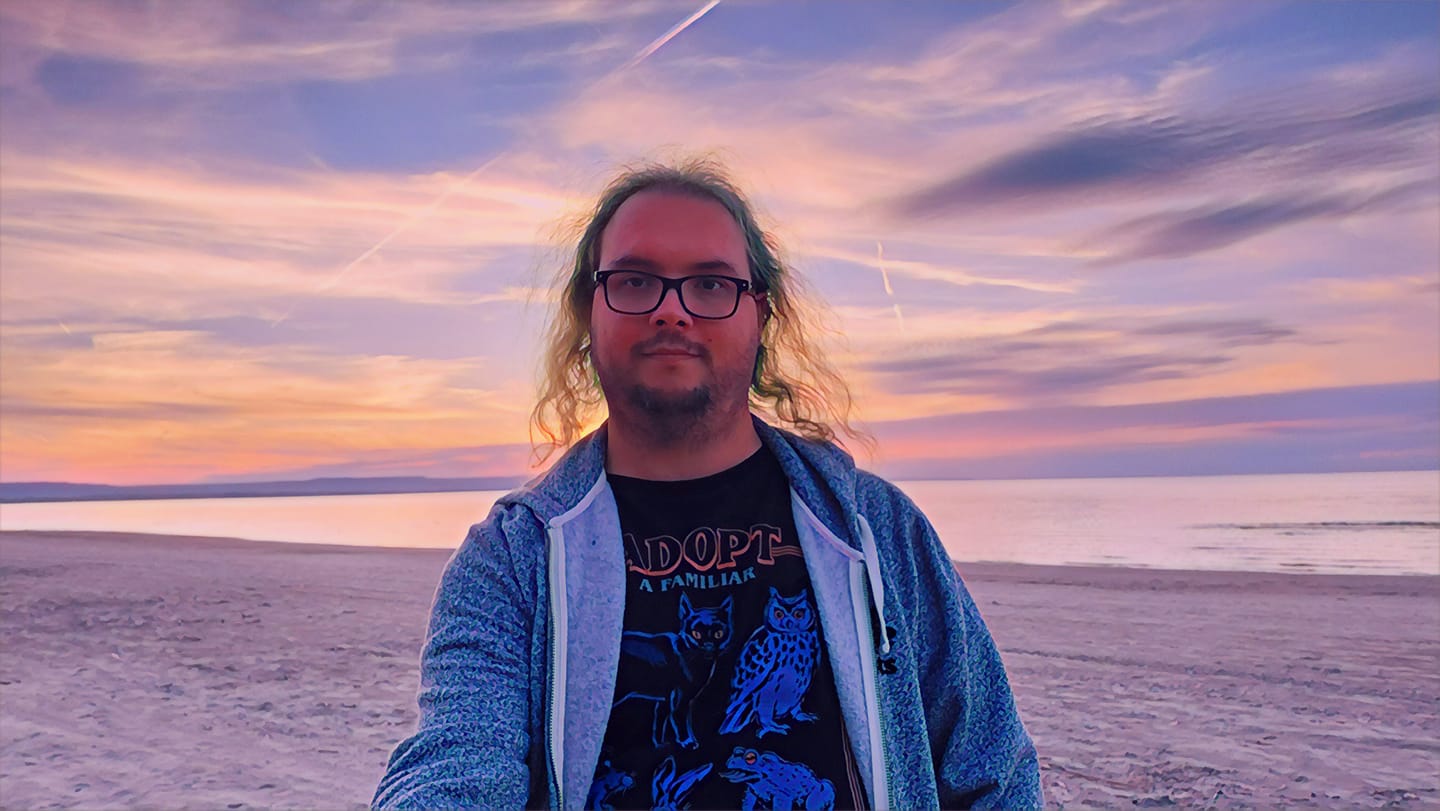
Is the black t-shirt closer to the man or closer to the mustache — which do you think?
the man

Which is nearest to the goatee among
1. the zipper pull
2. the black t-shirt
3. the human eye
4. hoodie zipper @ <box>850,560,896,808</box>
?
the black t-shirt

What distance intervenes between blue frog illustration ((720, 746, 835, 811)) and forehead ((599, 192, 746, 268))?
3.49ft

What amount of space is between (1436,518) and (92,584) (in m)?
34.9

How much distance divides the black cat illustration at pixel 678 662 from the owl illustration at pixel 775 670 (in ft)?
0.21

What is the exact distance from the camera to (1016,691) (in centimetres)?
726

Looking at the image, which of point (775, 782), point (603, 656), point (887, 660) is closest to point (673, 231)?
point (603, 656)

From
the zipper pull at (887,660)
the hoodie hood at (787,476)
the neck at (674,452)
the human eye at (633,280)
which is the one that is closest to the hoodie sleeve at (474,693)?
the hoodie hood at (787,476)

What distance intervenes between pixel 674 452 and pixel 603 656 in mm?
505

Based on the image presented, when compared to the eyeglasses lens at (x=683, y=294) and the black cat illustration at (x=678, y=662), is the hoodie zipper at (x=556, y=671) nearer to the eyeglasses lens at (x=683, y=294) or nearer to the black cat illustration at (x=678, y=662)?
the black cat illustration at (x=678, y=662)

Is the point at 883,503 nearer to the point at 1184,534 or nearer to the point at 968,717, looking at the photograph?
the point at 968,717

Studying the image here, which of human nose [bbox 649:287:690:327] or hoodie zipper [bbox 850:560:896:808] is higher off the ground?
human nose [bbox 649:287:690:327]

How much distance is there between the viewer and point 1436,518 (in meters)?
29.7

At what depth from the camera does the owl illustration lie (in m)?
1.93

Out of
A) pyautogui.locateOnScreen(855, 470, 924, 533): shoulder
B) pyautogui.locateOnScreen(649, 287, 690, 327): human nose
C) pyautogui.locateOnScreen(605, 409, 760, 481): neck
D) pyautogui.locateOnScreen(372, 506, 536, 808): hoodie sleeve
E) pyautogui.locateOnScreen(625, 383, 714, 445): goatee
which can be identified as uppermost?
pyautogui.locateOnScreen(649, 287, 690, 327): human nose
